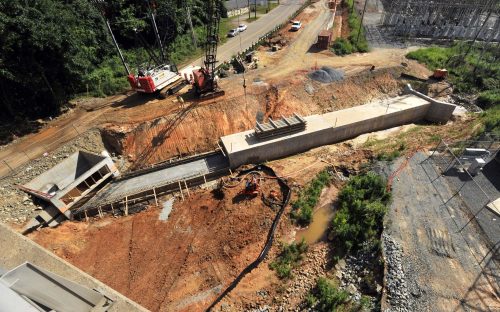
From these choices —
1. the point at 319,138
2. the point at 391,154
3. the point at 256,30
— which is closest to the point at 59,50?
the point at 319,138

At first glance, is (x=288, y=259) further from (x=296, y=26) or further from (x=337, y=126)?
(x=296, y=26)

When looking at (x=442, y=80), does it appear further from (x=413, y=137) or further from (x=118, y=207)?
(x=118, y=207)

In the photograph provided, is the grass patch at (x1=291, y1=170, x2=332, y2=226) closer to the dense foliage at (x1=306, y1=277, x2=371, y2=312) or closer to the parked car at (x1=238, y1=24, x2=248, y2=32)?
the dense foliage at (x1=306, y1=277, x2=371, y2=312)

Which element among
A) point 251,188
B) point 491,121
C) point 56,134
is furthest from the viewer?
point 491,121

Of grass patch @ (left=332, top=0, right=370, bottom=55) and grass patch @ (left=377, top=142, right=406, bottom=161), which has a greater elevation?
grass patch @ (left=332, top=0, right=370, bottom=55)

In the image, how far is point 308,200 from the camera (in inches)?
717

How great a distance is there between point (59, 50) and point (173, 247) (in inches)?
711

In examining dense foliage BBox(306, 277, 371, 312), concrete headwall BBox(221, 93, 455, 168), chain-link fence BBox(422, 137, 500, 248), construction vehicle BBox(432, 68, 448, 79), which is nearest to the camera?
dense foliage BBox(306, 277, 371, 312)

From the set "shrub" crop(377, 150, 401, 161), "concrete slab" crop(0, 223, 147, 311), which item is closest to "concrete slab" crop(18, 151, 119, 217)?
"concrete slab" crop(0, 223, 147, 311)

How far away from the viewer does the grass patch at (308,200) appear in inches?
682

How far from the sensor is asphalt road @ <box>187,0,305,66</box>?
37.3 metres

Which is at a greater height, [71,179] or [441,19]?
[441,19]

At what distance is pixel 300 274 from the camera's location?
14867 mm

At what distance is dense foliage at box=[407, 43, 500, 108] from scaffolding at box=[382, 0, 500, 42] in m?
4.33
